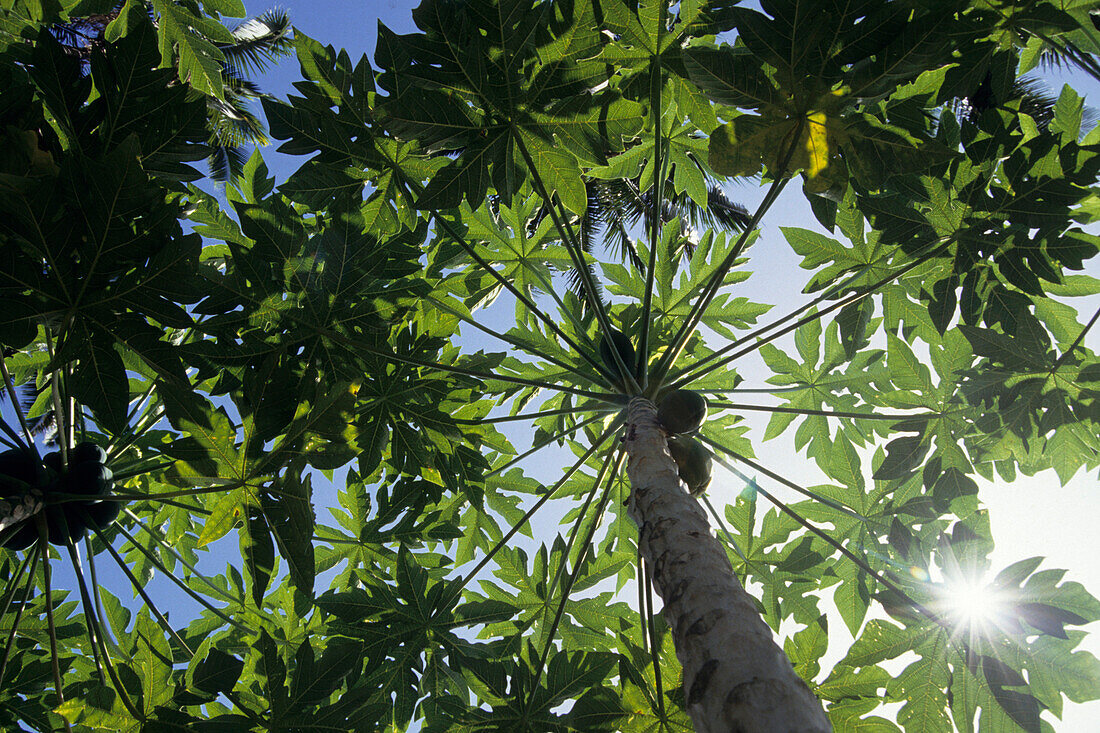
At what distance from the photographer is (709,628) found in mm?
1714

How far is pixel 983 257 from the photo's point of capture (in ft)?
10.1

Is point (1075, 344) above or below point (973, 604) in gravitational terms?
above

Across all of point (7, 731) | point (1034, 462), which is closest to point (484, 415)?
point (7, 731)

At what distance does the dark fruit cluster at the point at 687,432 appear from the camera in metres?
2.97

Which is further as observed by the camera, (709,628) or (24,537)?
(24,537)

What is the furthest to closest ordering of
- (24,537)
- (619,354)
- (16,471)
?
(619,354)
(24,537)
(16,471)

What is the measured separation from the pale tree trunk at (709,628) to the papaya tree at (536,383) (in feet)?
0.05

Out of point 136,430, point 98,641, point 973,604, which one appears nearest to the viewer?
point 98,641

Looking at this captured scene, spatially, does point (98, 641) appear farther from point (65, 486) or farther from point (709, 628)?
point (709, 628)

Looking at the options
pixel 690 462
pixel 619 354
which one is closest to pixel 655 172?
pixel 619 354

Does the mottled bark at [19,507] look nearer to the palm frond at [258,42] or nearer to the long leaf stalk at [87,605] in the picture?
the long leaf stalk at [87,605]

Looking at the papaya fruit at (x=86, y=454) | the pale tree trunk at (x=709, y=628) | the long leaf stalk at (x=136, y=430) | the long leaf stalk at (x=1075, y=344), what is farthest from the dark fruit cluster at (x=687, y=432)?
the long leaf stalk at (x=136, y=430)

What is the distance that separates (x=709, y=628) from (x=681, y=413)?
1.34 metres

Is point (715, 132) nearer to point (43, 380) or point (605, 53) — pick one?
point (605, 53)
